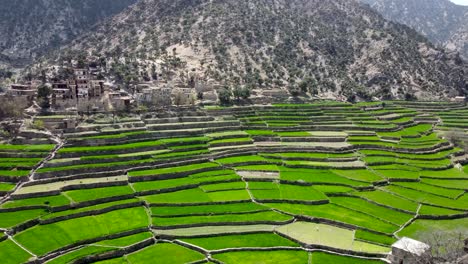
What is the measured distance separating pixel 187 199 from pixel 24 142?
23.7 m

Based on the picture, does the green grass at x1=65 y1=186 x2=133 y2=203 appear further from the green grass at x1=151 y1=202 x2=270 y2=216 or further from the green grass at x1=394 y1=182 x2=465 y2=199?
the green grass at x1=394 y1=182 x2=465 y2=199

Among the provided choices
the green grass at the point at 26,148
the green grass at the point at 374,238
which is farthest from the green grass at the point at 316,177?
the green grass at the point at 26,148

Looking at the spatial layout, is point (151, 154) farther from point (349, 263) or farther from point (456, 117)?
point (456, 117)

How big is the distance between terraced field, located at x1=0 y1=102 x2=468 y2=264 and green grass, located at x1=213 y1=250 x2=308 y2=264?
0.51ft

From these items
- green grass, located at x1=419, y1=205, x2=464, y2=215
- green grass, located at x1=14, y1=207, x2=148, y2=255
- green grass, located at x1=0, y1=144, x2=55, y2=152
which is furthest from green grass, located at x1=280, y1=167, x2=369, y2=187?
green grass, located at x1=0, y1=144, x2=55, y2=152

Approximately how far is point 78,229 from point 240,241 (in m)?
13.6

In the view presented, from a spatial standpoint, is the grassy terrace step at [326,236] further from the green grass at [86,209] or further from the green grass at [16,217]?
the green grass at [16,217]

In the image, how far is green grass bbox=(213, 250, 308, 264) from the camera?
128 feet

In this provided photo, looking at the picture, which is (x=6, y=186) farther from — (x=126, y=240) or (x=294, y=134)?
(x=294, y=134)

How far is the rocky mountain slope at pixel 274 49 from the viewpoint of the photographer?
10669cm

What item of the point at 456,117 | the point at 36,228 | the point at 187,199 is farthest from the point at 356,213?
the point at 456,117

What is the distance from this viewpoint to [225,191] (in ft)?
174

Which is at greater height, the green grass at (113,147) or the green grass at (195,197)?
the green grass at (113,147)

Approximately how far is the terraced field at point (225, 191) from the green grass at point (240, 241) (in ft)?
0.55
